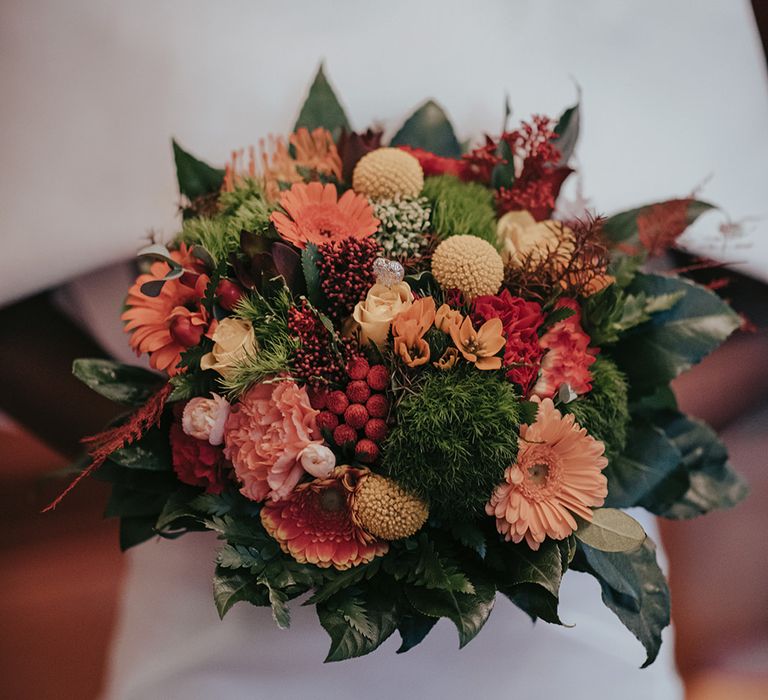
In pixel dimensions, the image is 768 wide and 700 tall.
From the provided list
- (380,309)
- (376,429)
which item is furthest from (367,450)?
(380,309)

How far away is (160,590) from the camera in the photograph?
807 millimetres

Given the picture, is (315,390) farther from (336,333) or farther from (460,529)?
(460,529)

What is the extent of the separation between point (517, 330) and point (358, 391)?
0.15 metres

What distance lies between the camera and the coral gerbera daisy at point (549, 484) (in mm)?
580

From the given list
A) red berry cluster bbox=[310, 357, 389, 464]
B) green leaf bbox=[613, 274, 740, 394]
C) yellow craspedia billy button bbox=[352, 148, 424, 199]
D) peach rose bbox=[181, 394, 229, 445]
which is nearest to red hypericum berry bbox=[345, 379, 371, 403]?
red berry cluster bbox=[310, 357, 389, 464]

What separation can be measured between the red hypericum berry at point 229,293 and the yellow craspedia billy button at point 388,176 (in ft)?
0.57

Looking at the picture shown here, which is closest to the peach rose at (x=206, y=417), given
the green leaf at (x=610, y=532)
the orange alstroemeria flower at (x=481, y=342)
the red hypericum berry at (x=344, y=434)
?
the red hypericum berry at (x=344, y=434)

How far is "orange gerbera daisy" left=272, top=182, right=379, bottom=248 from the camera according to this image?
627 millimetres

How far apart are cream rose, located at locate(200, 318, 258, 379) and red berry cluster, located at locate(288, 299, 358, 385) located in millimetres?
39

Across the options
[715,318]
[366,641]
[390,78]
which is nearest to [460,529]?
[366,641]

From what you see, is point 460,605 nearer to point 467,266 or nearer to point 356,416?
point 356,416

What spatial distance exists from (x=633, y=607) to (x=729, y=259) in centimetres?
57

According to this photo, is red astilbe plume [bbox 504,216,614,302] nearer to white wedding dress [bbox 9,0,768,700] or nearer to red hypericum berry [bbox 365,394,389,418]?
red hypericum berry [bbox 365,394,389,418]

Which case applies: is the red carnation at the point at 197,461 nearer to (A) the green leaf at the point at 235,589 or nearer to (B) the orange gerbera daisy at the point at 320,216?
(A) the green leaf at the point at 235,589
